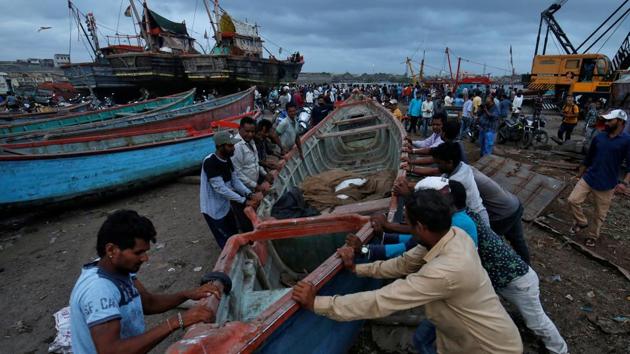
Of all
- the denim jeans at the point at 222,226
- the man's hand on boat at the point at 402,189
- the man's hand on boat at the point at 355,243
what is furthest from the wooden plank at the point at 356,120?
the man's hand on boat at the point at 355,243

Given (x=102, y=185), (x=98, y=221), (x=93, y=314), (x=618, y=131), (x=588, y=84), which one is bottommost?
(x=98, y=221)

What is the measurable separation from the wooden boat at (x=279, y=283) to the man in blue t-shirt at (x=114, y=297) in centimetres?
15

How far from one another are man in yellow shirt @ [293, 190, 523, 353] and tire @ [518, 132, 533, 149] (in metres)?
10.9

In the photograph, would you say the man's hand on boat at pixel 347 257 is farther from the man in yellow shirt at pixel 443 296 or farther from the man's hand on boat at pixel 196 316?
the man's hand on boat at pixel 196 316

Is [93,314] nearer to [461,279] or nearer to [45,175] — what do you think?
[461,279]

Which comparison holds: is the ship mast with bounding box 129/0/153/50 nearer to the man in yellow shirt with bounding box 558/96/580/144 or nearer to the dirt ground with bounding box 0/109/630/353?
the dirt ground with bounding box 0/109/630/353

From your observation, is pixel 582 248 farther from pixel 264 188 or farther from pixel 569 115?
pixel 569 115

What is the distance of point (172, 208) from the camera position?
7074mm

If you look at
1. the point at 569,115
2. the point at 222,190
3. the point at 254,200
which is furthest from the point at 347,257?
the point at 569,115

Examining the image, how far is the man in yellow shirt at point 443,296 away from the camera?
1620mm

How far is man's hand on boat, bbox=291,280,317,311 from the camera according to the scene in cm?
189

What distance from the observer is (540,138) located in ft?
35.5

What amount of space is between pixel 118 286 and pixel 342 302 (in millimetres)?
1122

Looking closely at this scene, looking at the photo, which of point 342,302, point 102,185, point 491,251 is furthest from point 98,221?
point 491,251
